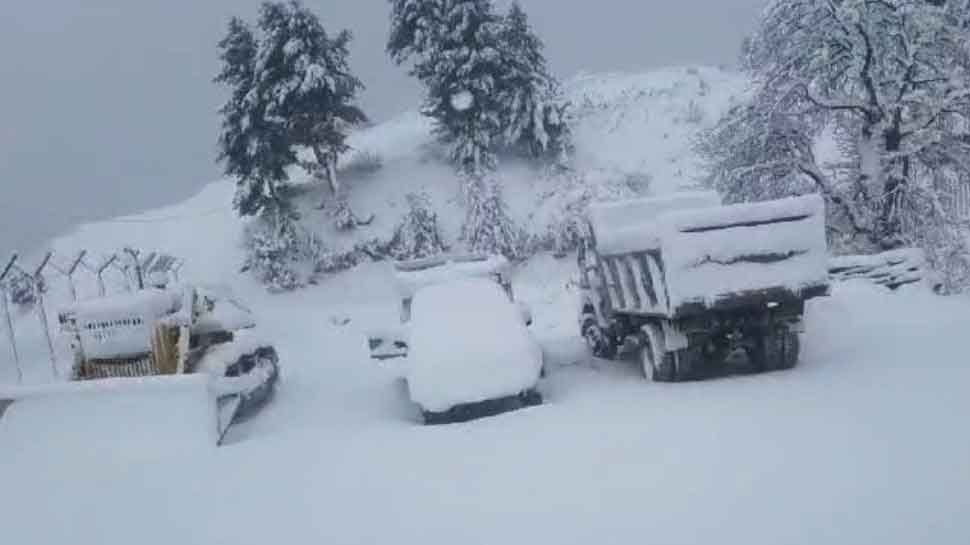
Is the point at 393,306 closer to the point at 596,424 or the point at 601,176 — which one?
the point at 601,176

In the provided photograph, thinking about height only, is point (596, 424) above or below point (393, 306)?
above

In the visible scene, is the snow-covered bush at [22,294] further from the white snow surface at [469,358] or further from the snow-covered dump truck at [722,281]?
the snow-covered dump truck at [722,281]

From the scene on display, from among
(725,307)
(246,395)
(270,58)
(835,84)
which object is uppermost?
(270,58)

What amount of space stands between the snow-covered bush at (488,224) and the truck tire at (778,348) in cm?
1912

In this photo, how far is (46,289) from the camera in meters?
28.8

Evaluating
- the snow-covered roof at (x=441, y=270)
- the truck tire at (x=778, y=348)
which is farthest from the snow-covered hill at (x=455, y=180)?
the truck tire at (x=778, y=348)

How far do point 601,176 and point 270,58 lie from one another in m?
12.4

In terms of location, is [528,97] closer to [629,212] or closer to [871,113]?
[871,113]

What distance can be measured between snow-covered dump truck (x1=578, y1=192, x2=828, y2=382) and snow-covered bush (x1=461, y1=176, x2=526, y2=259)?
60.9 ft

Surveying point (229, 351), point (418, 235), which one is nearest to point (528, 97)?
point (418, 235)

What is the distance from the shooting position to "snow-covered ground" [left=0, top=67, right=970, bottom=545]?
183 inches

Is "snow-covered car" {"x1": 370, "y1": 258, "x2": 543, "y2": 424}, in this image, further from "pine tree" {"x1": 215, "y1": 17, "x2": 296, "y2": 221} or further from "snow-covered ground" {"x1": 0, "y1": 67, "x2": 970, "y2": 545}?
"pine tree" {"x1": 215, "y1": 17, "x2": 296, "y2": 221}

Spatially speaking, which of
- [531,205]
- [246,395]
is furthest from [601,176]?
[246,395]

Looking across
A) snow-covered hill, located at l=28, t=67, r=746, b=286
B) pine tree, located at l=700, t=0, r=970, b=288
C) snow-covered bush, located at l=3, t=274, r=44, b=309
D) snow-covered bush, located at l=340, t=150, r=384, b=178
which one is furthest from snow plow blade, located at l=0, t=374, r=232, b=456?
snow-covered bush, located at l=340, t=150, r=384, b=178
